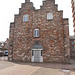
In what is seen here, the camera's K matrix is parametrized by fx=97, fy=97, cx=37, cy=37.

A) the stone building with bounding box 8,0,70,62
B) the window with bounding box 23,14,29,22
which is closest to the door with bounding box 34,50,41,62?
the stone building with bounding box 8,0,70,62

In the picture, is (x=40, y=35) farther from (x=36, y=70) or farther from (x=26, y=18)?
(x=36, y=70)

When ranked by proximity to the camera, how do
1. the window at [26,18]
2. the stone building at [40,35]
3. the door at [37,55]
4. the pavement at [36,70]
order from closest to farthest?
the pavement at [36,70] → the stone building at [40,35] → the door at [37,55] → the window at [26,18]

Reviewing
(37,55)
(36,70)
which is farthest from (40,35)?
(36,70)

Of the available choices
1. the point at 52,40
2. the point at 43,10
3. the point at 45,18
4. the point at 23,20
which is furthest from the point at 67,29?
the point at 23,20

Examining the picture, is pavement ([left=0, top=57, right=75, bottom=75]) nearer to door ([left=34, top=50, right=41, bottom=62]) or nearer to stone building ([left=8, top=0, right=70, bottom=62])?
stone building ([left=8, top=0, right=70, bottom=62])

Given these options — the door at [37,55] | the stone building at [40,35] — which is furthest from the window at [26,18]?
the door at [37,55]

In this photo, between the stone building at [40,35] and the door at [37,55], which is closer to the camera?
the stone building at [40,35]

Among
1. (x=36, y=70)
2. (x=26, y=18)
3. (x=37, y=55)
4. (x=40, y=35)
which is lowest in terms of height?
(x=36, y=70)

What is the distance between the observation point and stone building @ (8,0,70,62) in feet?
59.4

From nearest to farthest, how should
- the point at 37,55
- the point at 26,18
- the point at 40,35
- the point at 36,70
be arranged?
the point at 36,70 → the point at 37,55 → the point at 40,35 → the point at 26,18

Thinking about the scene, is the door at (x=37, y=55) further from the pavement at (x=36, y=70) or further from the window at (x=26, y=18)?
the window at (x=26, y=18)

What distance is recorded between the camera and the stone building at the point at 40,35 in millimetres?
18109

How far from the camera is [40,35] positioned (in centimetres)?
1923

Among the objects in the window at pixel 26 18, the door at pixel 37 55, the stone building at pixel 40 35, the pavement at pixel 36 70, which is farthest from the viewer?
the window at pixel 26 18
